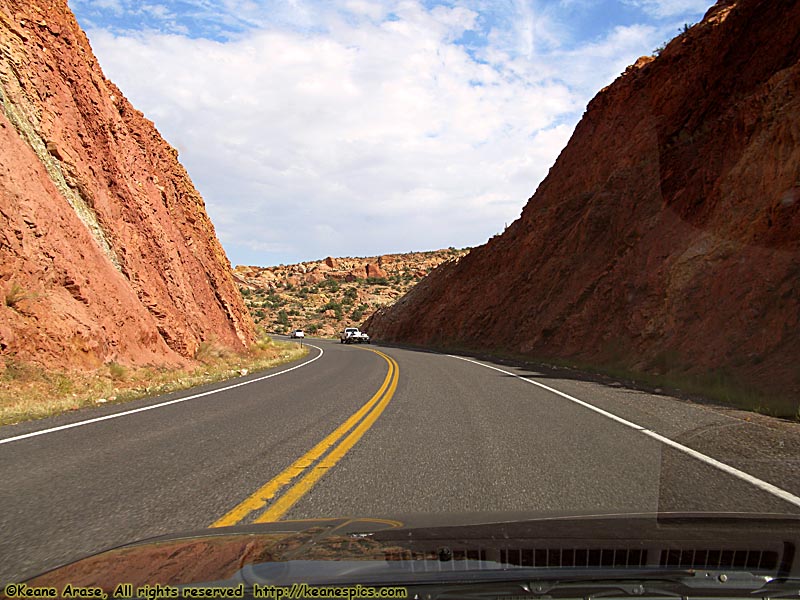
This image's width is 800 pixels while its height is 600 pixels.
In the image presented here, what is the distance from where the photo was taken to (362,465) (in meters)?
6.34

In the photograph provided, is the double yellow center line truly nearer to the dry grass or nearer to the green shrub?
the dry grass

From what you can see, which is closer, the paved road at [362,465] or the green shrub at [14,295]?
the paved road at [362,465]

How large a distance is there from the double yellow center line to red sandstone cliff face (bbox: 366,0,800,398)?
9620mm

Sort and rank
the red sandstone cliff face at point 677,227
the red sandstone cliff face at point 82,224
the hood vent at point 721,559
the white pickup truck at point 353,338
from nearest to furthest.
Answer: the hood vent at point 721,559 → the red sandstone cliff face at point 82,224 → the red sandstone cliff face at point 677,227 → the white pickup truck at point 353,338

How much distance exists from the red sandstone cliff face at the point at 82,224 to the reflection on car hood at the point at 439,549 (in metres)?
12.5

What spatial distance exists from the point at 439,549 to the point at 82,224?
19.5 meters

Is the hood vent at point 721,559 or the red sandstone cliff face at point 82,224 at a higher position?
the red sandstone cliff face at point 82,224

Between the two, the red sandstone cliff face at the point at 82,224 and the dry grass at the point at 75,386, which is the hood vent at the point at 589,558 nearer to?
the dry grass at the point at 75,386

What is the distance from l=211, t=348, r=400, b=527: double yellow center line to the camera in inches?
184

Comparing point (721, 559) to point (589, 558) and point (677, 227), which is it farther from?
point (677, 227)

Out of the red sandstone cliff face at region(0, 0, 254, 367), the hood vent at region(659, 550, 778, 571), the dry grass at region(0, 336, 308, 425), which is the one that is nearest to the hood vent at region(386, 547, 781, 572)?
the hood vent at region(659, 550, 778, 571)

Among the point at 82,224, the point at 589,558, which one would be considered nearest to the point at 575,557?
the point at 589,558

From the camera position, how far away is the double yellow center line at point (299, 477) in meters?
4.68

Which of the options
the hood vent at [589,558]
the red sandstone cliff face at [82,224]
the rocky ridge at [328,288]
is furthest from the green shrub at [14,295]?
the rocky ridge at [328,288]
